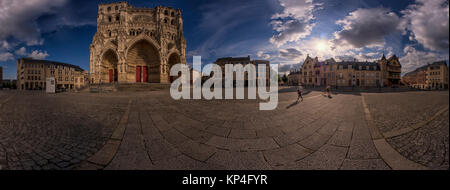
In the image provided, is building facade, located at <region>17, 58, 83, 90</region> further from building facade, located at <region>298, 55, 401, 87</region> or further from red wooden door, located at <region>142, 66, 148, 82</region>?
building facade, located at <region>298, 55, 401, 87</region>

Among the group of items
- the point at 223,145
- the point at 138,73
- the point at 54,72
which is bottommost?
the point at 223,145

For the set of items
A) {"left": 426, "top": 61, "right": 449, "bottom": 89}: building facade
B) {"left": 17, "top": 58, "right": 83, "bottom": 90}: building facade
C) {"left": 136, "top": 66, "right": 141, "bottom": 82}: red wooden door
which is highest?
{"left": 17, "top": 58, "right": 83, "bottom": 90}: building facade

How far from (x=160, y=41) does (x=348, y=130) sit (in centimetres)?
2503

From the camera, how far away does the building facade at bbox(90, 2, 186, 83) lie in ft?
69.9

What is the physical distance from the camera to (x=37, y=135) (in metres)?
2.78

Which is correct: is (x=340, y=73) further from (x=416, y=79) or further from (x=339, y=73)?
(x=416, y=79)

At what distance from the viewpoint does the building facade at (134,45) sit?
69.9 feet

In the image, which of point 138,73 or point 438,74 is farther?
point 138,73

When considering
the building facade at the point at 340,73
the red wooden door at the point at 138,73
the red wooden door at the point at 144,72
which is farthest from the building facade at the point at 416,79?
the red wooden door at the point at 138,73

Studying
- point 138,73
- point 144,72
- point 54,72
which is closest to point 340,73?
point 144,72

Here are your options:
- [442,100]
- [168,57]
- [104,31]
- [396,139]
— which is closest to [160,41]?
[168,57]

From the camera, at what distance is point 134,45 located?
2245cm

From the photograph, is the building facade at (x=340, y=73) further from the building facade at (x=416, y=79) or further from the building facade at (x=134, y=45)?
the building facade at (x=134, y=45)

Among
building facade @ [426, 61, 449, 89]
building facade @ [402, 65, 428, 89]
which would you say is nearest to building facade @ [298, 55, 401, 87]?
building facade @ [402, 65, 428, 89]
